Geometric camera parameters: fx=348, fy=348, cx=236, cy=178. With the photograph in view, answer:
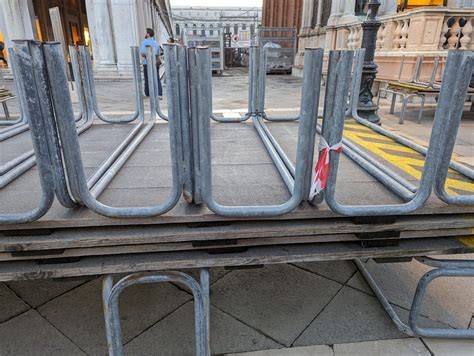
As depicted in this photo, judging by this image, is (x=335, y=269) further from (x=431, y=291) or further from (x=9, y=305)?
(x=9, y=305)

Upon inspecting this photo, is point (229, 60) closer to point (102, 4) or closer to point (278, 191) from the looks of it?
point (102, 4)

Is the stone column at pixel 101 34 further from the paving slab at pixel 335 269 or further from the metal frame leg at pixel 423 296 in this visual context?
the metal frame leg at pixel 423 296

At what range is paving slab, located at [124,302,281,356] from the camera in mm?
2014

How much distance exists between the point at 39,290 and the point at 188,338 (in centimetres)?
118

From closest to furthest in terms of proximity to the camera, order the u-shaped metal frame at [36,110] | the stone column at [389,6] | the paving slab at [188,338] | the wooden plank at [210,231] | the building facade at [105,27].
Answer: the u-shaped metal frame at [36,110] < the wooden plank at [210,231] < the paving slab at [188,338] < the stone column at [389,6] < the building facade at [105,27]

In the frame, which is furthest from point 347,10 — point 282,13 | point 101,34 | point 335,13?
point 282,13

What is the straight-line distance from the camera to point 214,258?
173 centimetres

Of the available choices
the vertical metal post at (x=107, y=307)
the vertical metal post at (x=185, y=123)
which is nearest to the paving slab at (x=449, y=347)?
the vertical metal post at (x=185, y=123)

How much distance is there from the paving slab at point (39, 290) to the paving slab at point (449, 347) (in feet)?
7.44

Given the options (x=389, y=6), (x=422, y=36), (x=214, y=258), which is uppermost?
(x=389, y=6)

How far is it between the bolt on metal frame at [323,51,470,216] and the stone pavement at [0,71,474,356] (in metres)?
0.89

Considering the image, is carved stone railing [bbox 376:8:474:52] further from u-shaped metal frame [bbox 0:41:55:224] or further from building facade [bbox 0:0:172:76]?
building facade [bbox 0:0:172:76]

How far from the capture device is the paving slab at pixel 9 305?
88.4 inches

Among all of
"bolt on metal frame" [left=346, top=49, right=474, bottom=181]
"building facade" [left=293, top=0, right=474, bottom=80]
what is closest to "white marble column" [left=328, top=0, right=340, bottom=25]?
"building facade" [left=293, top=0, right=474, bottom=80]
